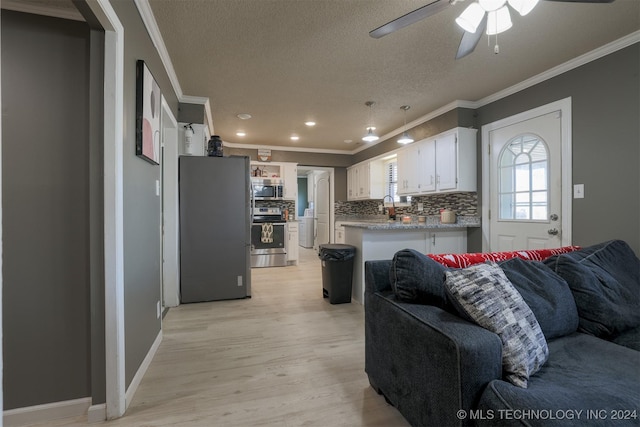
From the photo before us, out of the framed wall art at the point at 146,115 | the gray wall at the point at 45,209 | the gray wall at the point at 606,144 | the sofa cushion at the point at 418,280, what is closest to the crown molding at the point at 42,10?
the gray wall at the point at 45,209

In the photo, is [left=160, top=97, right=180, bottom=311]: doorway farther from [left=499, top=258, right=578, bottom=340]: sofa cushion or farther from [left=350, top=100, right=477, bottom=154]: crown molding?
[left=350, top=100, right=477, bottom=154]: crown molding

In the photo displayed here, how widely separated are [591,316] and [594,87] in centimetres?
217

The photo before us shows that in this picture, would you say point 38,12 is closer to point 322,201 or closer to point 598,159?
point 598,159

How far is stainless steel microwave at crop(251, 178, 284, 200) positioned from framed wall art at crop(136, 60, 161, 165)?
372cm

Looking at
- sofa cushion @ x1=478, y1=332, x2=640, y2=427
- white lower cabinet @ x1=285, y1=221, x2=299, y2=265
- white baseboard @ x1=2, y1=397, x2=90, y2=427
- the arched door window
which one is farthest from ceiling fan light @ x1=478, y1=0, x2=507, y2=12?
white lower cabinet @ x1=285, y1=221, x2=299, y2=265

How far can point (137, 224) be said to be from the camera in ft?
6.16

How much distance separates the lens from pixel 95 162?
5.12 ft

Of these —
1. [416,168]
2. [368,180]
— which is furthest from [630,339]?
[368,180]

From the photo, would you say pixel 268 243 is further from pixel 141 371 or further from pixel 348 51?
pixel 348 51

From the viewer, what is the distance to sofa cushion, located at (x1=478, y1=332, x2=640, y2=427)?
3.11 ft

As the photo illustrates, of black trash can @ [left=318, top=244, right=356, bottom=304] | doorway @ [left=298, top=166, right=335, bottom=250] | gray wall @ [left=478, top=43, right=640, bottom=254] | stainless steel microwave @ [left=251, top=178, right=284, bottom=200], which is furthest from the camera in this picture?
doorway @ [left=298, top=166, right=335, bottom=250]

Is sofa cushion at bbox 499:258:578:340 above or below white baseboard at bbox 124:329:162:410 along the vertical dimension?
above

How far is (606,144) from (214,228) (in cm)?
386

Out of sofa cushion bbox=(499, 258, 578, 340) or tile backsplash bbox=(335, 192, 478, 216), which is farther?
tile backsplash bbox=(335, 192, 478, 216)
